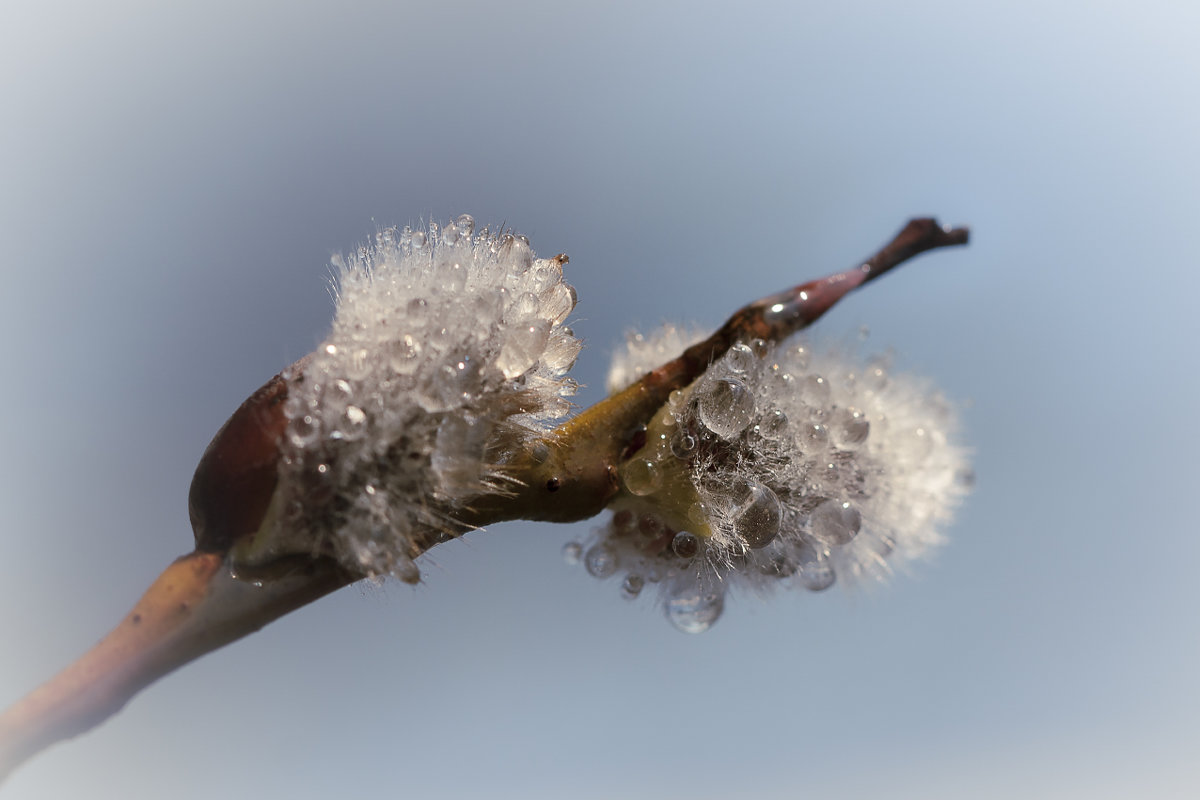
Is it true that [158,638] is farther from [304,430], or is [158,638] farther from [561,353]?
[561,353]

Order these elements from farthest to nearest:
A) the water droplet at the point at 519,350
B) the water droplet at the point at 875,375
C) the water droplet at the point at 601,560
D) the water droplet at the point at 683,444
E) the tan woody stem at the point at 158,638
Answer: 1. the water droplet at the point at 875,375
2. the water droplet at the point at 601,560
3. the water droplet at the point at 683,444
4. the water droplet at the point at 519,350
5. the tan woody stem at the point at 158,638

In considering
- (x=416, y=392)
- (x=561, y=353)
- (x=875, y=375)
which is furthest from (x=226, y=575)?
(x=875, y=375)

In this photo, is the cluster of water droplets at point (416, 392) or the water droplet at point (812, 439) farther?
the water droplet at point (812, 439)

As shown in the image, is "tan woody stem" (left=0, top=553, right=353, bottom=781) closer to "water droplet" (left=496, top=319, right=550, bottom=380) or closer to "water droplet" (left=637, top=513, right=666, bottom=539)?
"water droplet" (left=496, top=319, right=550, bottom=380)

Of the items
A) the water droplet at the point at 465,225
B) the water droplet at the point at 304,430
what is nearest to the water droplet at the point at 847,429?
the water droplet at the point at 465,225

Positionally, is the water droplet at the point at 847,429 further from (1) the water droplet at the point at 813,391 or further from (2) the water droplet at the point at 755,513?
(2) the water droplet at the point at 755,513

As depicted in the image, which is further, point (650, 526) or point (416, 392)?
point (650, 526)

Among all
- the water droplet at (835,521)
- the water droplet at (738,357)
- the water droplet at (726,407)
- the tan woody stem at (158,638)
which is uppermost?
the water droplet at (738,357)
